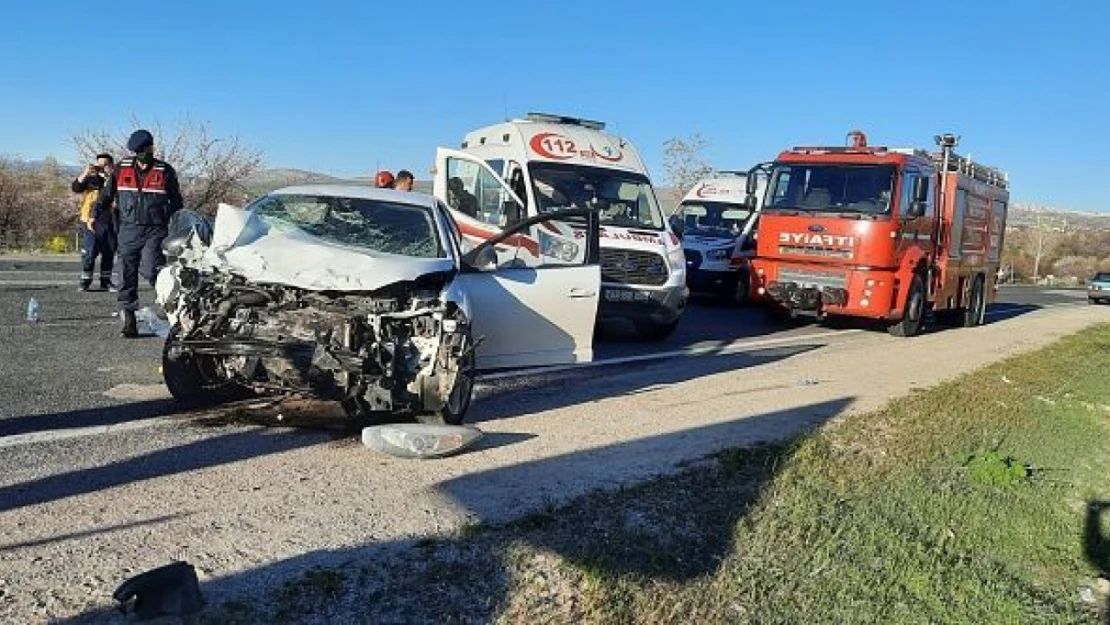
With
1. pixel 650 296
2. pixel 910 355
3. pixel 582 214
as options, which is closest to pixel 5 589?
pixel 582 214

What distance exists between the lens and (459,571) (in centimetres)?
423

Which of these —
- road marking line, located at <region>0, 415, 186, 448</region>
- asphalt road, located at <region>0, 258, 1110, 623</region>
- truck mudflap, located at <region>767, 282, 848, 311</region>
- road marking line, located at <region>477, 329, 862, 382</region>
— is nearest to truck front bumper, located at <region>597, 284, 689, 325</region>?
road marking line, located at <region>477, 329, 862, 382</region>

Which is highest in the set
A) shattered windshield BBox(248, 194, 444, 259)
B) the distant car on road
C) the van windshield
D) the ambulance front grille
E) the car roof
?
the van windshield

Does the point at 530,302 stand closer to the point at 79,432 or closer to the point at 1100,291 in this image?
the point at 79,432

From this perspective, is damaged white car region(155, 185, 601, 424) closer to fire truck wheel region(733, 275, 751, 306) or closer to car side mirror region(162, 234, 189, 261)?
car side mirror region(162, 234, 189, 261)

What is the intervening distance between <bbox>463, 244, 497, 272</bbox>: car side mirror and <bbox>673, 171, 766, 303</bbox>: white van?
12163 millimetres

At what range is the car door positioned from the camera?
24.0 ft

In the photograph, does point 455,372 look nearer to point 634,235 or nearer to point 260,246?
point 260,246

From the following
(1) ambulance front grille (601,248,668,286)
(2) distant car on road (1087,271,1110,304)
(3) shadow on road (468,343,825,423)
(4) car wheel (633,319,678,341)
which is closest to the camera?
(3) shadow on road (468,343,825,423)

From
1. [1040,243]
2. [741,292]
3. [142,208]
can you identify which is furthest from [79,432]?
[1040,243]

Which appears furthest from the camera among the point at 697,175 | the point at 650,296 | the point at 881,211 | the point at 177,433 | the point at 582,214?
the point at 697,175

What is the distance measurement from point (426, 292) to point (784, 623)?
3089 mm

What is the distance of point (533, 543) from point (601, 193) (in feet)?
29.0

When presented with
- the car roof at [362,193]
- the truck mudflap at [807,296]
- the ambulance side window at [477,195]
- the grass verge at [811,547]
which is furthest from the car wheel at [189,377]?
the truck mudflap at [807,296]
